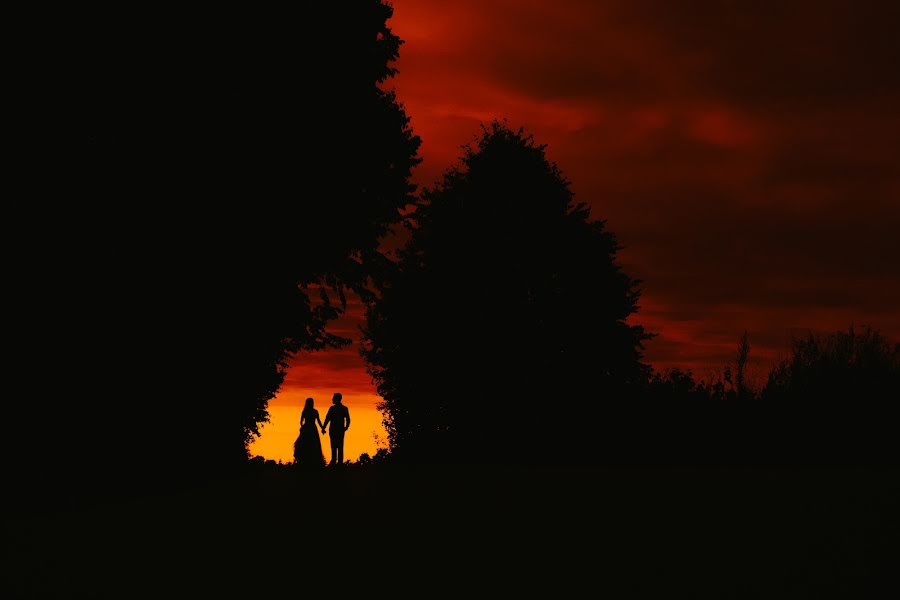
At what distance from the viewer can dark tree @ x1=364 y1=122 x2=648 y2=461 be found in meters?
38.2

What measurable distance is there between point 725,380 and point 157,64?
55.9ft

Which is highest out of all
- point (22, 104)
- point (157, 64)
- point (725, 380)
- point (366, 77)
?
point (366, 77)

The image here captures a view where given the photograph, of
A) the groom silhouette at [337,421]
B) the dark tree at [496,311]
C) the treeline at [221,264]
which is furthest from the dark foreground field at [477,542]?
the dark tree at [496,311]

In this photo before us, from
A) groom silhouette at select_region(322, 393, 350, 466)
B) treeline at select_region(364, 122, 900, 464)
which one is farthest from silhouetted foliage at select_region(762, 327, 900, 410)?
groom silhouette at select_region(322, 393, 350, 466)

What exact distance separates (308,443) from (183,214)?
8.33m

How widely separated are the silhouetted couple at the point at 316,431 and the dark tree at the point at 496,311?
871 centimetres

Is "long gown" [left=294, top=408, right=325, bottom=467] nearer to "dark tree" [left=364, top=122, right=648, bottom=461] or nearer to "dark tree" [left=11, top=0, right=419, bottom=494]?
"dark tree" [left=11, top=0, right=419, bottom=494]

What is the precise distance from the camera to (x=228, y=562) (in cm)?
985

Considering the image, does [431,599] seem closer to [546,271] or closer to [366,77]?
[366,77]

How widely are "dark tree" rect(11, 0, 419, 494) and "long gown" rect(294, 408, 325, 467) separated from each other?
60.3 inches

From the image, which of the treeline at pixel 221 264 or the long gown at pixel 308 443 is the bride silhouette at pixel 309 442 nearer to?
the long gown at pixel 308 443

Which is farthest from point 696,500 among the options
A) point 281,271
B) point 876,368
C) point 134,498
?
point 876,368

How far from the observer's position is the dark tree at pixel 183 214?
1817 centimetres

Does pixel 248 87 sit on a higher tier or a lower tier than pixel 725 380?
higher
